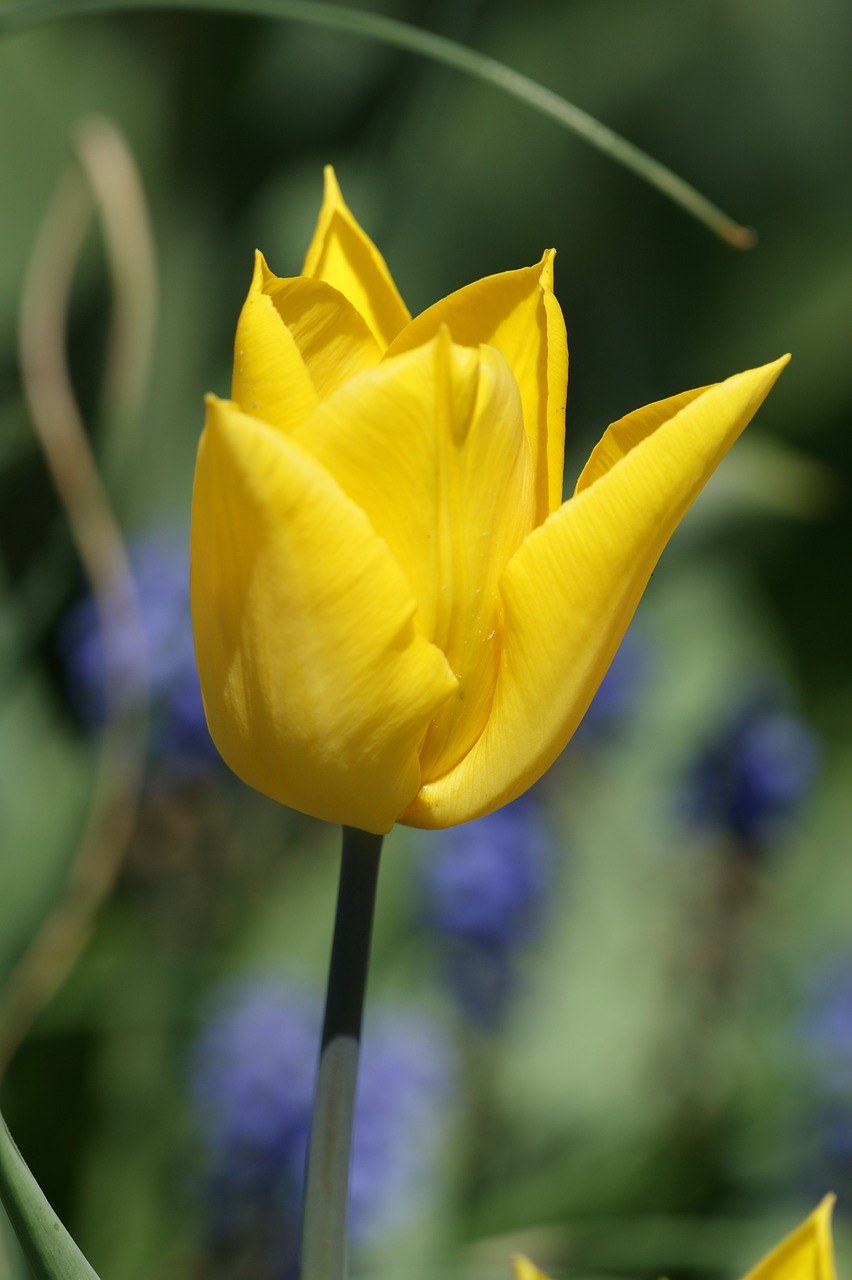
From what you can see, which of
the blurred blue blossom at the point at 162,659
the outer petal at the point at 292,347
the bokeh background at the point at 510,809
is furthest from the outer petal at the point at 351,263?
the blurred blue blossom at the point at 162,659

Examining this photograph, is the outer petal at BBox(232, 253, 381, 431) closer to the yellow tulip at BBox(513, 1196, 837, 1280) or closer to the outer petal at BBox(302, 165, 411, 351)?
the outer petal at BBox(302, 165, 411, 351)

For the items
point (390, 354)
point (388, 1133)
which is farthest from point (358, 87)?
point (390, 354)

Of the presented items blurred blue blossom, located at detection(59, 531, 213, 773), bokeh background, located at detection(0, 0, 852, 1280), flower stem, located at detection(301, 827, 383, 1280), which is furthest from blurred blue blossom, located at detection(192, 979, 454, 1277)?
flower stem, located at detection(301, 827, 383, 1280)

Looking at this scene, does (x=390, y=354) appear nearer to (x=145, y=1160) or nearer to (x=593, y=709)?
(x=145, y=1160)

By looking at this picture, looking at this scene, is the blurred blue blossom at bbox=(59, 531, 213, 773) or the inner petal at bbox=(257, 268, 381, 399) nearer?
the inner petal at bbox=(257, 268, 381, 399)

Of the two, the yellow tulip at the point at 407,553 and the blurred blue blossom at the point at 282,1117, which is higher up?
the yellow tulip at the point at 407,553

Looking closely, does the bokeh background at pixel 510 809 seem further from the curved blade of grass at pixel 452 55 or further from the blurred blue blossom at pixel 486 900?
the curved blade of grass at pixel 452 55

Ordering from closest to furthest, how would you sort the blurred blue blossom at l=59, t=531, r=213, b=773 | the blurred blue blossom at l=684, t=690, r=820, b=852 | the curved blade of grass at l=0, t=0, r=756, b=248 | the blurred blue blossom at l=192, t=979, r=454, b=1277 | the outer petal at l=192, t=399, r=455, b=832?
the outer petal at l=192, t=399, r=455, b=832
the curved blade of grass at l=0, t=0, r=756, b=248
the blurred blue blossom at l=192, t=979, r=454, b=1277
the blurred blue blossom at l=59, t=531, r=213, b=773
the blurred blue blossom at l=684, t=690, r=820, b=852
